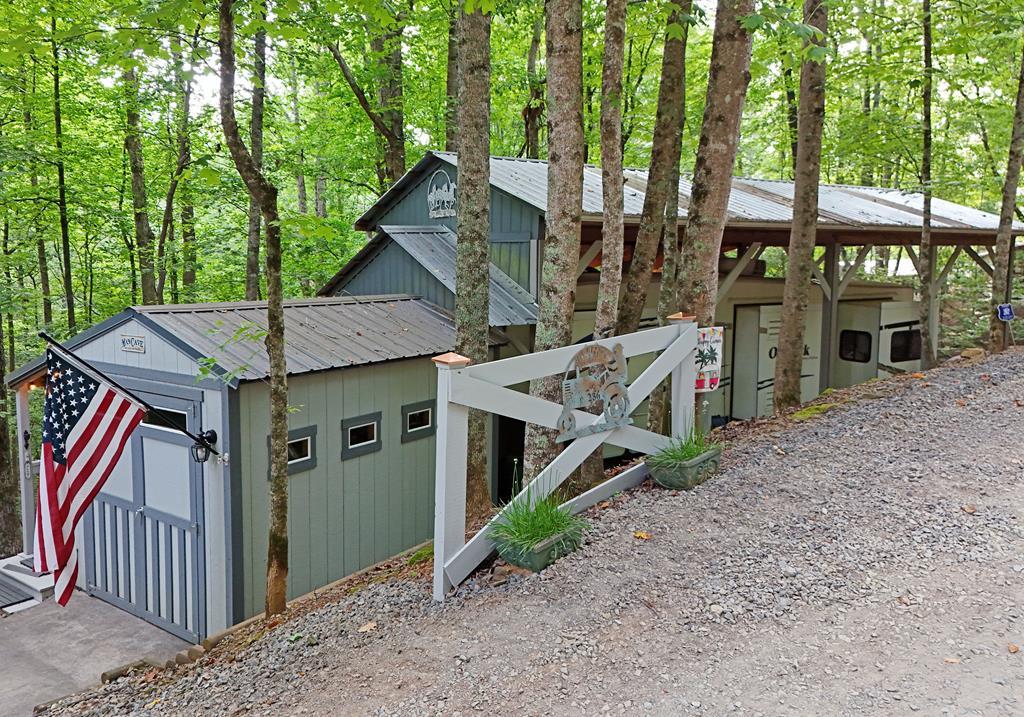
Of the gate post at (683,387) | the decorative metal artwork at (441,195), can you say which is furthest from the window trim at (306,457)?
the decorative metal artwork at (441,195)

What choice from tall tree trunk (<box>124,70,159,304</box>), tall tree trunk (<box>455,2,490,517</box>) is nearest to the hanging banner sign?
tall tree trunk (<box>455,2,490,517</box>)

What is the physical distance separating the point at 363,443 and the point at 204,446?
1636 millimetres

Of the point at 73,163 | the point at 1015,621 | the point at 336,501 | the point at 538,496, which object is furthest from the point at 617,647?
the point at 73,163

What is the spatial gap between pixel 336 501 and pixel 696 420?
3451mm

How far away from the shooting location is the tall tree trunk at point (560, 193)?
539 centimetres

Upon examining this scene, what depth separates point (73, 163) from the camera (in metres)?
12.7

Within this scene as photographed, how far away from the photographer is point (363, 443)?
7574 mm

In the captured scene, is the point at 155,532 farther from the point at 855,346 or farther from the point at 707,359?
the point at 855,346

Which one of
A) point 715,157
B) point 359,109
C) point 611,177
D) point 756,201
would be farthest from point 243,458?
point 359,109

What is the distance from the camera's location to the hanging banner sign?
5.98 m

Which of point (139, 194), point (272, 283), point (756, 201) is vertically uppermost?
point (139, 194)

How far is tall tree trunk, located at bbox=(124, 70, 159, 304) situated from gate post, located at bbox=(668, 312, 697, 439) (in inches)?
420

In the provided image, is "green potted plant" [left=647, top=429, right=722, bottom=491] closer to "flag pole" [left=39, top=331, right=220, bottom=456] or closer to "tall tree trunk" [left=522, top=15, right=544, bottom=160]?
"flag pole" [left=39, top=331, right=220, bottom=456]

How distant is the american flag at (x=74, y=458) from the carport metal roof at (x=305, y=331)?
0.72 meters
